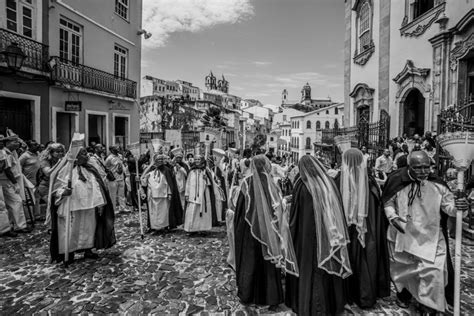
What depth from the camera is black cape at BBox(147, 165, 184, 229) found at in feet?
23.9

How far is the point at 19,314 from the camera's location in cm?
373

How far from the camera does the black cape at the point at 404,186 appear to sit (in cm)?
370

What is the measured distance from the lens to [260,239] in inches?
150

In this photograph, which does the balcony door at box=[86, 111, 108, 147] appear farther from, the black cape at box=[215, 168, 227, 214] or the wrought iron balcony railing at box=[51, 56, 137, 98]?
the black cape at box=[215, 168, 227, 214]

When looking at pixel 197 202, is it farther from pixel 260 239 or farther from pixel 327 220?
pixel 327 220

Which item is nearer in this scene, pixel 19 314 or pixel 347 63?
pixel 19 314

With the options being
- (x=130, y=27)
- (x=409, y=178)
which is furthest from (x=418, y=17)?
(x=130, y=27)

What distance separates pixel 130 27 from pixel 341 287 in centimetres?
1684

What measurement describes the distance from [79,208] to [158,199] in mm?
2202

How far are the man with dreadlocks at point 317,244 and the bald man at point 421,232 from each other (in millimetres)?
783

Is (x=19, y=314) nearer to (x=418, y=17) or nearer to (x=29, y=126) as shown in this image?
(x=29, y=126)

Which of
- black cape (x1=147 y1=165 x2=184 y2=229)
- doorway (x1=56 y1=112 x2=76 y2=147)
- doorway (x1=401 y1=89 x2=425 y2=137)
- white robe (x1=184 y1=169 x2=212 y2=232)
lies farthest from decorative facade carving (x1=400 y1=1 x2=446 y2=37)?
doorway (x1=56 y1=112 x2=76 y2=147)

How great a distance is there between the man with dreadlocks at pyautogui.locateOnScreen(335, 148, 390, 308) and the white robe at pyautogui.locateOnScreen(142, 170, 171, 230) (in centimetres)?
432

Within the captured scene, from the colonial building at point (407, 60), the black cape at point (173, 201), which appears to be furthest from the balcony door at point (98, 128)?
the colonial building at point (407, 60)
